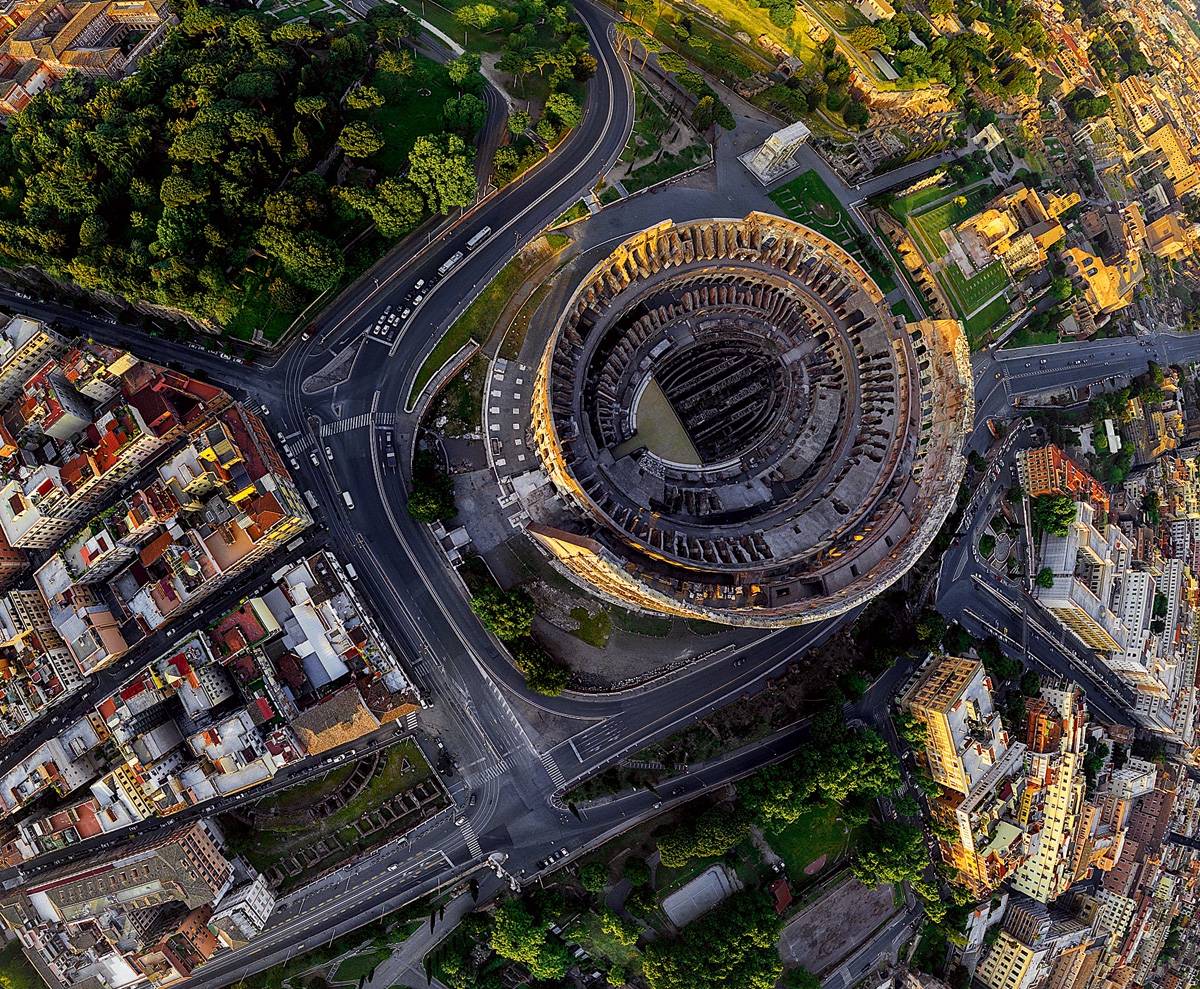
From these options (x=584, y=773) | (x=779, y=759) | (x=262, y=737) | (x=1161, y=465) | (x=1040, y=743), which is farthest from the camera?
(x=1161, y=465)

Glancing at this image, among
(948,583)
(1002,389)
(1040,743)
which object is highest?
(1002,389)

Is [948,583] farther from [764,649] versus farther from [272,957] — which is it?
[272,957]

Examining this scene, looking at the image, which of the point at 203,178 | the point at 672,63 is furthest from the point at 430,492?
the point at 672,63

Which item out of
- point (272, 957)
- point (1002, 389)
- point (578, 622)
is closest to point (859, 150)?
point (1002, 389)

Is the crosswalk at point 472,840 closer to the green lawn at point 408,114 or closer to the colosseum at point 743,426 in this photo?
the colosseum at point 743,426

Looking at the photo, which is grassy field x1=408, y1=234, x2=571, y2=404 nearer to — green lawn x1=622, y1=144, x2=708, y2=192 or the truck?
the truck

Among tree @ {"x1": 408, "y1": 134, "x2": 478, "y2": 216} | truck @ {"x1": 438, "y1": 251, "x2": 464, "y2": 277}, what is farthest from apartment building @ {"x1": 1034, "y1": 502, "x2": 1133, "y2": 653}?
tree @ {"x1": 408, "y1": 134, "x2": 478, "y2": 216}
